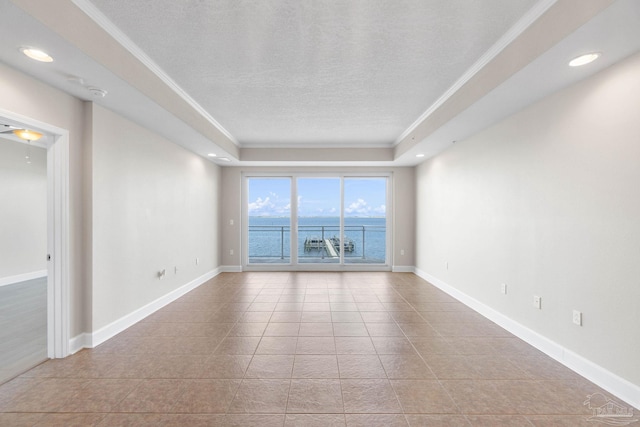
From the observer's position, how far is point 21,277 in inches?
219

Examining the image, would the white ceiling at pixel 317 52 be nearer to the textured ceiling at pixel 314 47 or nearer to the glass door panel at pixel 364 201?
the textured ceiling at pixel 314 47

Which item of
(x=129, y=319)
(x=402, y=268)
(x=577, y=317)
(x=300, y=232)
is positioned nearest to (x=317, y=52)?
(x=577, y=317)

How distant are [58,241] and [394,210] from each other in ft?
18.6

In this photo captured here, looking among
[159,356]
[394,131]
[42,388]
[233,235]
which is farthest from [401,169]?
[42,388]

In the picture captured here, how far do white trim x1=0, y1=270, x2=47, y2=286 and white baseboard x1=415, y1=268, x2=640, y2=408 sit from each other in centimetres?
763

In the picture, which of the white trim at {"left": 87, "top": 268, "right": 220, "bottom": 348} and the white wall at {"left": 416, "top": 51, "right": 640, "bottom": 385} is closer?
the white wall at {"left": 416, "top": 51, "right": 640, "bottom": 385}

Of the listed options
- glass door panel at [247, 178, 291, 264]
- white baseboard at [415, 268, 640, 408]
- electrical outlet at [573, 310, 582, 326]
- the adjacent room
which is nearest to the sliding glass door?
glass door panel at [247, 178, 291, 264]

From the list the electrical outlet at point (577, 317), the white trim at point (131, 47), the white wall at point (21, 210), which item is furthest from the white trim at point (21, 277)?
the electrical outlet at point (577, 317)

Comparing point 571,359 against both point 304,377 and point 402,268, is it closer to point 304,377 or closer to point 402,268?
point 304,377

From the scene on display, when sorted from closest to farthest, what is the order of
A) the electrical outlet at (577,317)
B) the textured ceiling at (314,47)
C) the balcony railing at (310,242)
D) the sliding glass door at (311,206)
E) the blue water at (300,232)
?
the textured ceiling at (314,47), the electrical outlet at (577,317), the sliding glass door at (311,206), the blue water at (300,232), the balcony railing at (310,242)

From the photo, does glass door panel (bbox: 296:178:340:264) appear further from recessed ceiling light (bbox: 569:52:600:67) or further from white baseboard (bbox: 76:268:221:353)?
recessed ceiling light (bbox: 569:52:600:67)

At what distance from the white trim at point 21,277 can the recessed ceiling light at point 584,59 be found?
8200 mm

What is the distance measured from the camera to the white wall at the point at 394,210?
6.72 m

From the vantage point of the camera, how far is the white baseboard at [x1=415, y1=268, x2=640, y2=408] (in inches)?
81.7
